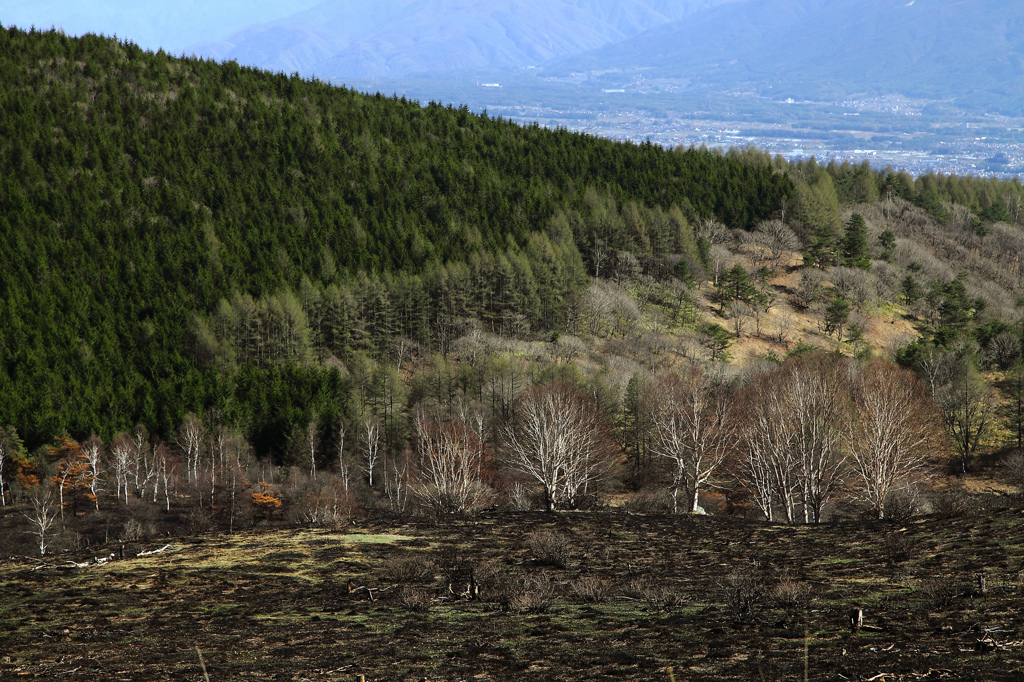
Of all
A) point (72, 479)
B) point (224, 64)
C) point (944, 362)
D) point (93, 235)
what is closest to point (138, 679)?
point (72, 479)

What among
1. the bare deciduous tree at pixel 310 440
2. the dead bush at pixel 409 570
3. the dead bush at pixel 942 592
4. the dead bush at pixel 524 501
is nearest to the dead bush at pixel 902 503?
the dead bush at pixel 942 592

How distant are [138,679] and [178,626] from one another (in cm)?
426

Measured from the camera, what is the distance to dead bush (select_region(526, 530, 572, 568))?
72.7 feet

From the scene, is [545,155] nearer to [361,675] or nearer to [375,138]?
[375,138]

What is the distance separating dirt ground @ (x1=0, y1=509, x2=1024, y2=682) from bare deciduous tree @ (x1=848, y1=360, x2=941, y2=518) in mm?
16974

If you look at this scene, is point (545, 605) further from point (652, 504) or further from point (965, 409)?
point (965, 409)

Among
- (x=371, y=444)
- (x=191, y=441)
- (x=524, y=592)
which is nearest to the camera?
(x=524, y=592)

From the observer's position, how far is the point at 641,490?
7394 centimetres

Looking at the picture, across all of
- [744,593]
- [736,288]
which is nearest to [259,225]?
[736,288]

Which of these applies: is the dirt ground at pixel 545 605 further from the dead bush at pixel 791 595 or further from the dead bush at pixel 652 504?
the dead bush at pixel 652 504

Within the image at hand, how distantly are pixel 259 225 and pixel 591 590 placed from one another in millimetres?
127411

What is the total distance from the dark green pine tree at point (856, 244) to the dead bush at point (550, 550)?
124 m

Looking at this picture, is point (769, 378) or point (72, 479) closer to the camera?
point (769, 378)

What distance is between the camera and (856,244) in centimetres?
13425
